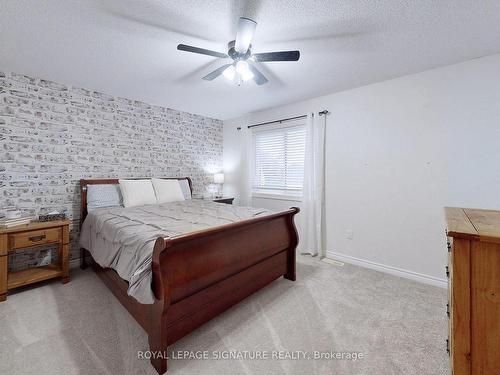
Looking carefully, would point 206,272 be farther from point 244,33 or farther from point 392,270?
point 392,270

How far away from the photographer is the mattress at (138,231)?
1441mm

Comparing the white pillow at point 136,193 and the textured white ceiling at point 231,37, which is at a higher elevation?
the textured white ceiling at point 231,37

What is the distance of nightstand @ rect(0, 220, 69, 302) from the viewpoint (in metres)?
2.13

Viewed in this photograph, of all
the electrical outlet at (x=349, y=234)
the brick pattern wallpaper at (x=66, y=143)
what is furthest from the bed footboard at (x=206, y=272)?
the brick pattern wallpaper at (x=66, y=143)

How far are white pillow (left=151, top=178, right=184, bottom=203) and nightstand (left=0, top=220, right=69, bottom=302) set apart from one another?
1.14 m

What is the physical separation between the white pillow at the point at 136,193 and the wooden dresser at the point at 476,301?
10.6ft

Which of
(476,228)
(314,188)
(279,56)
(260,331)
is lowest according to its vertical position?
(260,331)

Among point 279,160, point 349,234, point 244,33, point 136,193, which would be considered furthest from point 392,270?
point 136,193

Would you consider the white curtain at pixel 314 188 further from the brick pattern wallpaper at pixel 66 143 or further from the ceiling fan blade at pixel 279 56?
the brick pattern wallpaper at pixel 66 143

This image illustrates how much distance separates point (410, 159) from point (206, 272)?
2565mm

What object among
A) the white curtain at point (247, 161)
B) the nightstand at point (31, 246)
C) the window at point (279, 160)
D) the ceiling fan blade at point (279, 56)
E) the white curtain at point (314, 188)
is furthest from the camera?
the white curtain at point (247, 161)

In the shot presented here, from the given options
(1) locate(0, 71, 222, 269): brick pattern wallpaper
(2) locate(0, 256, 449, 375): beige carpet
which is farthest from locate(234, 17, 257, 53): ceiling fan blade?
(1) locate(0, 71, 222, 269): brick pattern wallpaper

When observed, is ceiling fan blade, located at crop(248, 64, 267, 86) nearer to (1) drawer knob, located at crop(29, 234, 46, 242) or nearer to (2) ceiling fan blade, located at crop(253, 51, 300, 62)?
(2) ceiling fan blade, located at crop(253, 51, 300, 62)

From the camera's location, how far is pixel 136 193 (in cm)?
312
